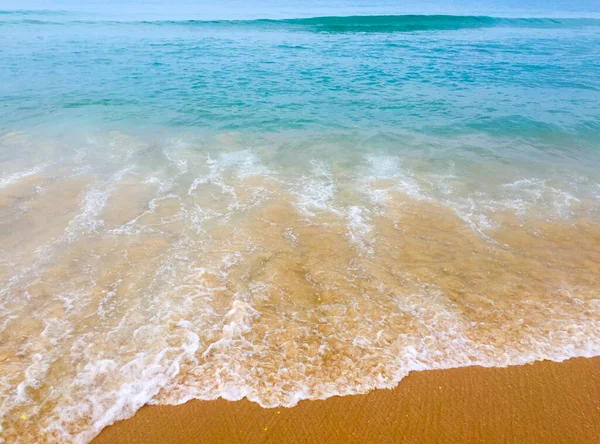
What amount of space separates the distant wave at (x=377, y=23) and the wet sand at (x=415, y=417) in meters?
39.0

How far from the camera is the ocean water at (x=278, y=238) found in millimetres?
4887

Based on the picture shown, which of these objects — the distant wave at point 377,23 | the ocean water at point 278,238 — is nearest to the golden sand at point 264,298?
the ocean water at point 278,238

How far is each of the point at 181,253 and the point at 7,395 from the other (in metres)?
3.23

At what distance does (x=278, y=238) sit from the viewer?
7.51 meters

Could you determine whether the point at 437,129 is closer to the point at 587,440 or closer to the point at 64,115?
the point at 587,440

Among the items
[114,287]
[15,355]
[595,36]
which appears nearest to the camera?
[15,355]

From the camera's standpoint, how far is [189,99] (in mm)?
16141

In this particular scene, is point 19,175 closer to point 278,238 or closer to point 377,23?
point 278,238

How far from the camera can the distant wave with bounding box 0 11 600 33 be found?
129 ft

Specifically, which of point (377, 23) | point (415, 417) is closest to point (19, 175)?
point (415, 417)

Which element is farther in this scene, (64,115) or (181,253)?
(64,115)

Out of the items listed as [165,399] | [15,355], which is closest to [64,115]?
[15,355]

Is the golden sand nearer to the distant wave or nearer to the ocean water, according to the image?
the ocean water

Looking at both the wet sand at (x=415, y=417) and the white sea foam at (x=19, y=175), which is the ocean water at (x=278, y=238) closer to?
the white sea foam at (x=19, y=175)
